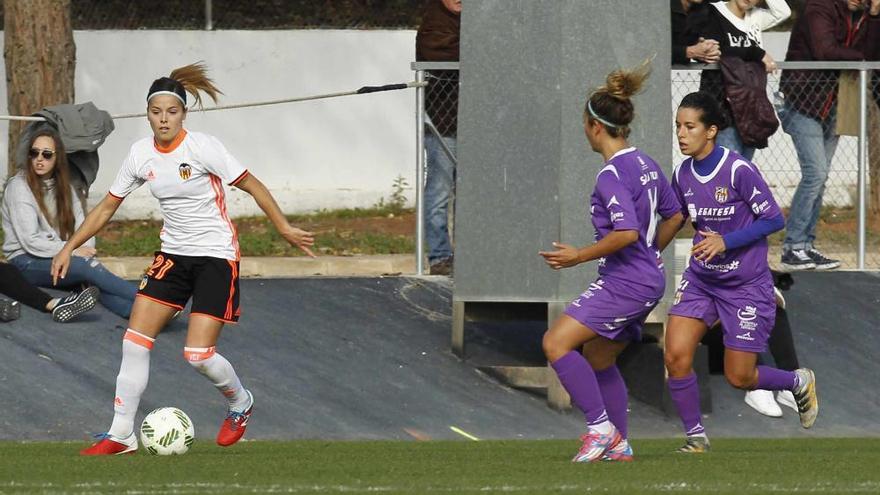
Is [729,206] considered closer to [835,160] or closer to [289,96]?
[835,160]

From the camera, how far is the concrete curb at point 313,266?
16406 mm

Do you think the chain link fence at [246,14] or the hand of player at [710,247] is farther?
the chain link fence at [246,14]

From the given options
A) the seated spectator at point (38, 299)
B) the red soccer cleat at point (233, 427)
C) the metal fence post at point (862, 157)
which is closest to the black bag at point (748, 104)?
the metal fence post at point (862, 157)

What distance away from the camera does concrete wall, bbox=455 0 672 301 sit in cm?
1225

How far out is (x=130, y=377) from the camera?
30.1ft

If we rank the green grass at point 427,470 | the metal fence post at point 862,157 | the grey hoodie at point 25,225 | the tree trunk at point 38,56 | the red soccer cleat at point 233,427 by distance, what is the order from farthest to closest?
the tree trunk at point 38,56
the metal fence post at point 862,157
the grey hoodie at point 25,225
the red soccer cleat at point 233,427
the green grass at point 427,470

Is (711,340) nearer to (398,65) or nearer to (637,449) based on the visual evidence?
(637,449)

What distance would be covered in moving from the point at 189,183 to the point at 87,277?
3.26 meters

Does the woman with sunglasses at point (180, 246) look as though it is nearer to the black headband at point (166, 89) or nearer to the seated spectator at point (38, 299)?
the black headband at point (166, 89)

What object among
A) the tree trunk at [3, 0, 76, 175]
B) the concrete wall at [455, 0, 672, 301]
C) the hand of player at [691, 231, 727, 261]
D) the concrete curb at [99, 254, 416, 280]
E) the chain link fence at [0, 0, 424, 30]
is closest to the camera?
the hand of player at [691, 231, 727, 261]

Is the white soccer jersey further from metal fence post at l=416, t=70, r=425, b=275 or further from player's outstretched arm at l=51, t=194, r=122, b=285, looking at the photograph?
metal fence post at l=416, t=70, r=425, b=275

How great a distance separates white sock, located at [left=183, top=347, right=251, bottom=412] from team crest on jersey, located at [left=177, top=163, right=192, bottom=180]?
90cm

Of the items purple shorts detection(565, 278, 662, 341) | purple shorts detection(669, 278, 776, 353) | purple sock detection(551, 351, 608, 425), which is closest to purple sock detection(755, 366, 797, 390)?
purple shorts detection(669, 278, 776, 353)

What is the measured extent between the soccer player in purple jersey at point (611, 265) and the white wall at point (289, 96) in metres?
11.1
